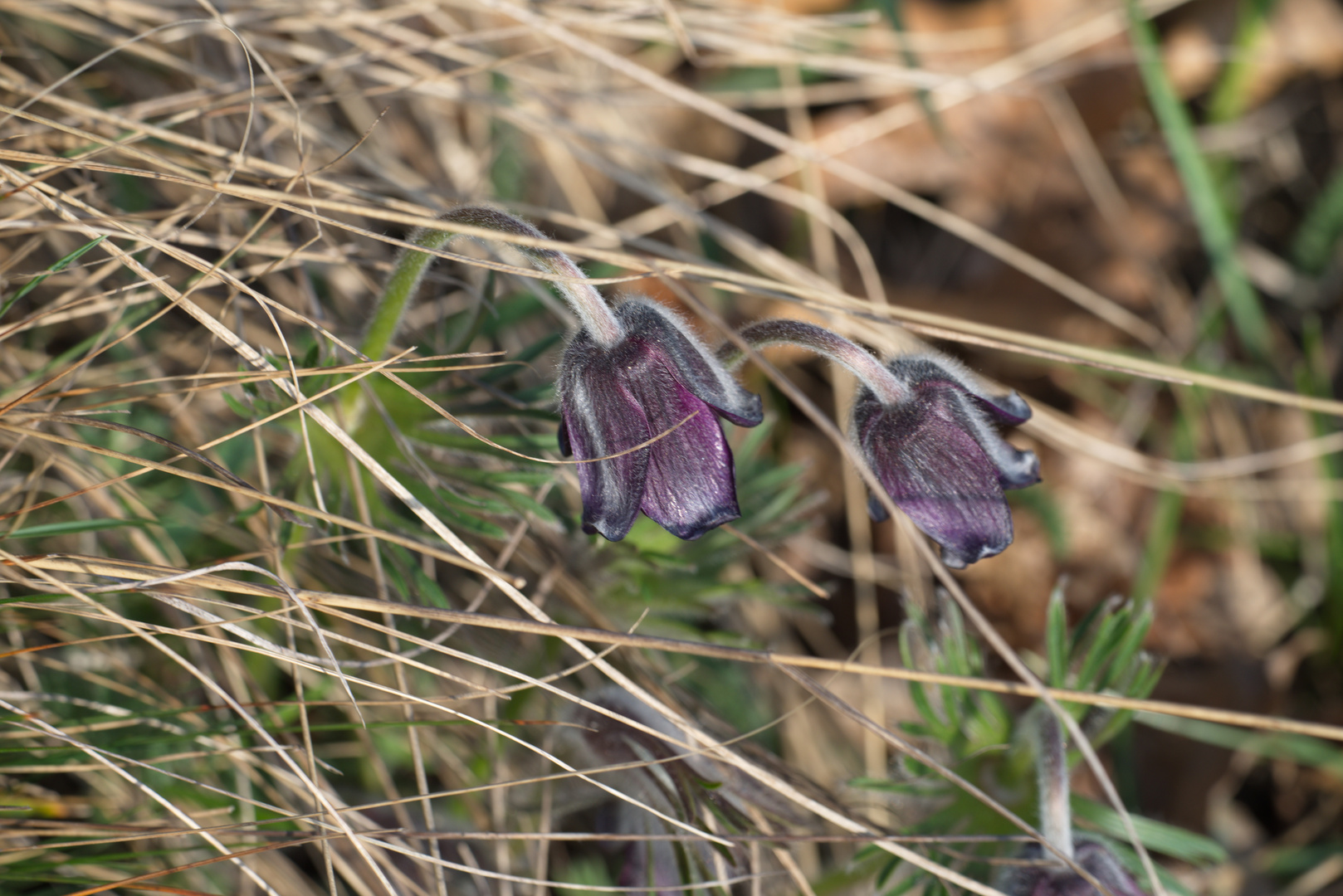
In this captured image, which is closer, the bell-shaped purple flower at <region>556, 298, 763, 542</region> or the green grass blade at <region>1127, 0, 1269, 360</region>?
the bell-shaped purple flower at <region>556, 298, 763, 542</region>

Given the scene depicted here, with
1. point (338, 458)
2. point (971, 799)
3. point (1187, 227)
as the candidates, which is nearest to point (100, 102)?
point (338, 458)

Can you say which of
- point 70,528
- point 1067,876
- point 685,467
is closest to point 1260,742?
point 1067,876

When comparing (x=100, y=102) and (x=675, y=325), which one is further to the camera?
(x=100, y=102)

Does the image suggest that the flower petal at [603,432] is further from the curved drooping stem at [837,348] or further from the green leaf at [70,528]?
the green leaf at [70,528]

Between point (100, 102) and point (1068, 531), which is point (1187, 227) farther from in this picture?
point (100, 102)

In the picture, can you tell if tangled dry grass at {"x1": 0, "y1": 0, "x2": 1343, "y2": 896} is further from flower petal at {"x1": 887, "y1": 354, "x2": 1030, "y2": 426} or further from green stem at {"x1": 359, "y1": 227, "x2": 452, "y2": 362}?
flower petal at {"x1": 887, "y1": 354, "x2": 1030, "y2": 426}

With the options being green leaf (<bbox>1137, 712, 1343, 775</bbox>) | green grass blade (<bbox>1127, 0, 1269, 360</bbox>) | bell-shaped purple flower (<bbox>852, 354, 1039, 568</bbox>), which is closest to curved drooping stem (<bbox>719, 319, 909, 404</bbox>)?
bell-shaped purple flower (<bbox>852, 354, 1039, 568</bbox>)
